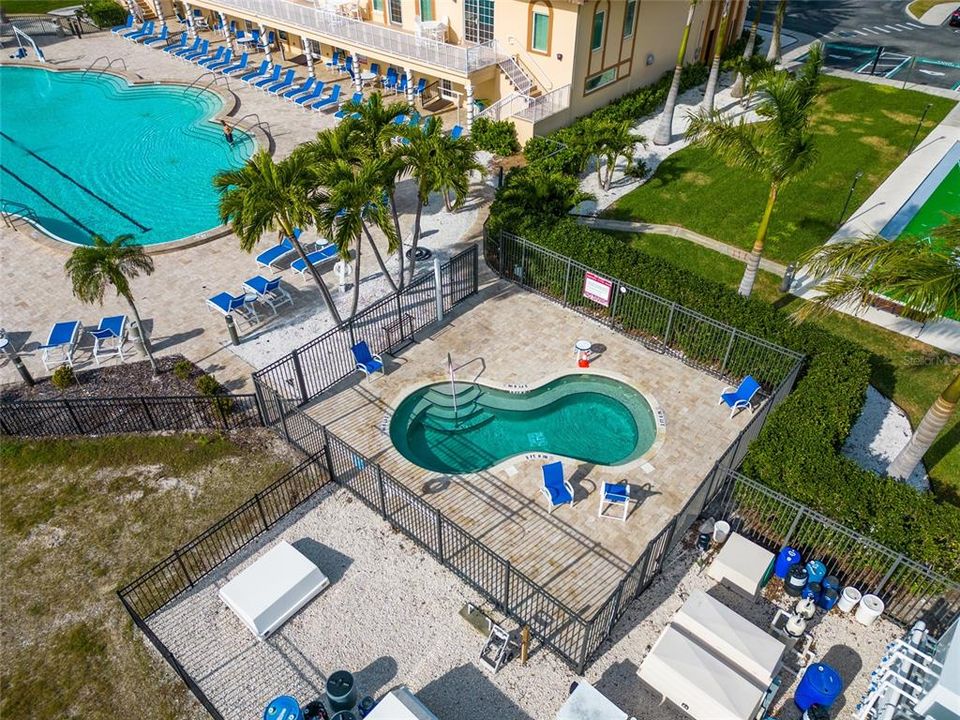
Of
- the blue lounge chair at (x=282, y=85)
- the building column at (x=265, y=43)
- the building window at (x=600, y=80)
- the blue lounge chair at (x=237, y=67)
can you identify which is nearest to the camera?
the building window at (x=600, y=80)

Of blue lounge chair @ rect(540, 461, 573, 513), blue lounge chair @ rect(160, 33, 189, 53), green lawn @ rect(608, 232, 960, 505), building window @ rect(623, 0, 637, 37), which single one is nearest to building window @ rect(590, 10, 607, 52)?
building window @ rect(623, 0, 637, 37)

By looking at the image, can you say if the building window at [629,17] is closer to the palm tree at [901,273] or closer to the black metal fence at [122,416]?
the palm tree at [901,273]

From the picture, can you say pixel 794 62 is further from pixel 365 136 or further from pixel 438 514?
pixel 438 514

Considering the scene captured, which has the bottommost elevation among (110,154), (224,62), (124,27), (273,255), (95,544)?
(95,544)

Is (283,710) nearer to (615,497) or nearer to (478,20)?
(615,497)

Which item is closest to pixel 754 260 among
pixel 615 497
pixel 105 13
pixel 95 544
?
pixel 615 497

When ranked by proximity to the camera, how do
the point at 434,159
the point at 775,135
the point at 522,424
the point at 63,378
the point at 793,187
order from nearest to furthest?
1. the point at 775,135
2. the point at 522,424
3. the point at 434,159
4. the point at 63,378
5. the point at 793,187

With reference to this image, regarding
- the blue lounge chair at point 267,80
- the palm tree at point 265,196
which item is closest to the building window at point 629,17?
the blue lounge chair at point 267,80
